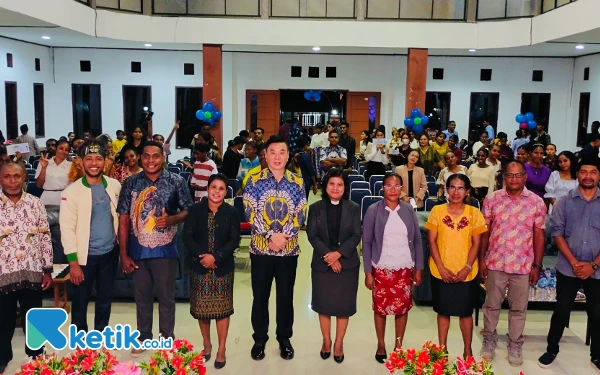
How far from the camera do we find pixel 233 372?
407cm

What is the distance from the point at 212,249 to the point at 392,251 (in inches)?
50.6

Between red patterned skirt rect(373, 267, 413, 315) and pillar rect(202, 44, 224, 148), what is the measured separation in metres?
9.43

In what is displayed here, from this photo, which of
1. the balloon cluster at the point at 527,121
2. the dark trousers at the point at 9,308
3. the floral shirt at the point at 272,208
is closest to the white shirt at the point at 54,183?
the dark trousers at the point at 9,308

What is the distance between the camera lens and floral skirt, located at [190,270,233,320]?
406cm

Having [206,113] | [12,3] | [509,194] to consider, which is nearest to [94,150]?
[509,194]

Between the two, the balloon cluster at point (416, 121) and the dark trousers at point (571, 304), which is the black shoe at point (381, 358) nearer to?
the dark trousers at point (571, 304)

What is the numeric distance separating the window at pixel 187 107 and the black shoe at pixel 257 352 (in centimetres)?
1265

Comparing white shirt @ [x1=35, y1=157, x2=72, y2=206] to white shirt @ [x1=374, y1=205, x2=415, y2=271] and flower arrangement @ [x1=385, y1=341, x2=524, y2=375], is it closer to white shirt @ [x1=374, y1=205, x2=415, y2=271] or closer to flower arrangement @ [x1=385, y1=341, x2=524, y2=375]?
white shirt @ [x1=374, y1=205, x2=415, y2=271]

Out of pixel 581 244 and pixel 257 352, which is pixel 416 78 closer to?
pixel 581 244

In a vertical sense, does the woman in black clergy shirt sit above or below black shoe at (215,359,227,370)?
above

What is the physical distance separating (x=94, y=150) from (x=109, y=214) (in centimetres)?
47

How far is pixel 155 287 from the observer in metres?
4.18

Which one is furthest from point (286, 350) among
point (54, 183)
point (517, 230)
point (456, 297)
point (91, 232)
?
point (54, 183)

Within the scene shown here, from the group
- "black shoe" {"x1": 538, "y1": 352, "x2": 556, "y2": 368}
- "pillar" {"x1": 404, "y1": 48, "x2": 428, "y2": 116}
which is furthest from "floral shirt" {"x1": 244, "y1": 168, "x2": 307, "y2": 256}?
"pillar" {"x1": 404, "y1": 48, "x2": 428, "y2": 116}
